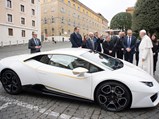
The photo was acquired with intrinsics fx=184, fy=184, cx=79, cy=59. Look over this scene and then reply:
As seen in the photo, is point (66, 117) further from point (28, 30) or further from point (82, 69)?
point (28, 30)

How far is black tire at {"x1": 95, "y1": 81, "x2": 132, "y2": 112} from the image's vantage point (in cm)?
380

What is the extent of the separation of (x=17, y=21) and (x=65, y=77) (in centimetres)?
3629

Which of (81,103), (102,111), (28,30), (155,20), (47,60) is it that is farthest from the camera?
(28,30)

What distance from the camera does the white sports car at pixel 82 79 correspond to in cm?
378

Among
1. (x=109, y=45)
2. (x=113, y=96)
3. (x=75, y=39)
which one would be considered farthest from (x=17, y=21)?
(x=113, y=96)

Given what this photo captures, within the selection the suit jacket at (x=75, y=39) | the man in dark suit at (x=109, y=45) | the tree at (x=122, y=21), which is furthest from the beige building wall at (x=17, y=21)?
the man in dark suit at (x=109, y=45)

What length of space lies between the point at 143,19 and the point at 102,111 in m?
19.1

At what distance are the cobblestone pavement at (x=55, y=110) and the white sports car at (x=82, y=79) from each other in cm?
19

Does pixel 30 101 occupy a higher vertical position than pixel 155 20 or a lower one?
→ lower

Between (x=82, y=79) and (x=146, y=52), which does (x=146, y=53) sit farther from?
(x=82, y=79)

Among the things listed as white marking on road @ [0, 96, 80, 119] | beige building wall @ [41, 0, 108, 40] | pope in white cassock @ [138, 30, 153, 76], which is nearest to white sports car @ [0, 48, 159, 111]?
white marking on road @ [0, 96, 80, 119]

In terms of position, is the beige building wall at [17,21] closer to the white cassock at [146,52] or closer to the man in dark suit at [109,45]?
the man in dark suit at [109,45]

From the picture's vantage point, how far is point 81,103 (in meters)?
4.37

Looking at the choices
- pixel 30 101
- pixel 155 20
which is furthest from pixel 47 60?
pixel 155 20
